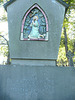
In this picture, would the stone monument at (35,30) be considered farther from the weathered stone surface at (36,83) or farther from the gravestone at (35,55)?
the weathered stone surface at (36,83)

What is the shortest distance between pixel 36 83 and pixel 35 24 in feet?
5.58

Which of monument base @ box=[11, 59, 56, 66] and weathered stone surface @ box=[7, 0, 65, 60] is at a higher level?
weathered stone surface @ box=[7, 0, 65, 60]

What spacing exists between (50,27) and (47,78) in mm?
1477

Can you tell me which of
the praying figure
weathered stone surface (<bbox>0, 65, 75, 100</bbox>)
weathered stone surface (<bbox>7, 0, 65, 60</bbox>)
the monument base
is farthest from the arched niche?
weathered stone surface (<bbox>0, 65, 75, 100</bbox>)

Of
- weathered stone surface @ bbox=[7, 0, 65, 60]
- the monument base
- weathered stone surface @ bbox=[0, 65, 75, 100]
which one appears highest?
weathered stone surface @ bbox=[7, 0, 65, 60]

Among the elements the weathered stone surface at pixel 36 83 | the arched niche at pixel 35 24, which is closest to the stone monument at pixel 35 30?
the arched niche at pixel 35 24

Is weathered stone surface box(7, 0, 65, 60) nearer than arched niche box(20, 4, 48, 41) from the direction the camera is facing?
Yes

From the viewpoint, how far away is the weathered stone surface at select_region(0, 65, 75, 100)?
3.12m

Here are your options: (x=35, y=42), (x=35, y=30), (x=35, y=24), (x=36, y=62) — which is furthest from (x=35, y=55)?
(x=35, y=24)

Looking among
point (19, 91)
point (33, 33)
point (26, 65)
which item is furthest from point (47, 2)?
point (19, 91)

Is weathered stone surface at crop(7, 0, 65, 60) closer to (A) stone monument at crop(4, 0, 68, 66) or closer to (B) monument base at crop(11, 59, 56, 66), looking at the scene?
(A) stone monument at crop(4, 0, 68, 66)

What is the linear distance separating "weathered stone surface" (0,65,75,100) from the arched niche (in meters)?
0.97

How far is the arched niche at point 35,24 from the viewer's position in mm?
3723

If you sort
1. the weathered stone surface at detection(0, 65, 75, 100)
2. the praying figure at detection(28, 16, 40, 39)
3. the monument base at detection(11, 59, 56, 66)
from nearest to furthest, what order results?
1. the weathered stone surface at detection(0, 65, 75, 100)
2. the monument base at detection(11, 59, 56, 66)
3. the praying figure at detection(28, 16, 40, 39)
